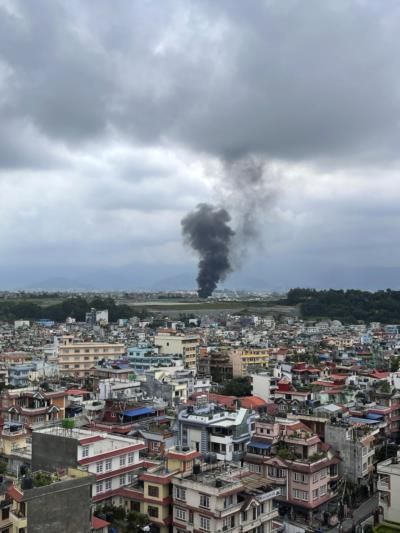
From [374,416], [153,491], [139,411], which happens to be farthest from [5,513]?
[374,416]

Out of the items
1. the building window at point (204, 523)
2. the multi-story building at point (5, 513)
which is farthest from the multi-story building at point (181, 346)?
the multi-story building at point (5, 513)

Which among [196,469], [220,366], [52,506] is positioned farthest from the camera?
[220,366]

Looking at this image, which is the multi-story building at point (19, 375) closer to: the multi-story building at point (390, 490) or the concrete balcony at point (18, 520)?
the multi-story building at point (390, 490)

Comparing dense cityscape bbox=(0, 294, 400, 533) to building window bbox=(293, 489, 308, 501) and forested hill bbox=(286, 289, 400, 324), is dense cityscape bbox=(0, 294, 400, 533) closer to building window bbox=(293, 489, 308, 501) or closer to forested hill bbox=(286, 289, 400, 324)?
building window bbox=(293, 489, 308, 501)

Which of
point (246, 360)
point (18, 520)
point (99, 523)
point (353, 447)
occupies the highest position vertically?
point (18, 520)

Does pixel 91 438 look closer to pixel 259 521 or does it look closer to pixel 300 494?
pixel 259 521

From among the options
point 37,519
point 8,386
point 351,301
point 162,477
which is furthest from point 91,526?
point 351,301

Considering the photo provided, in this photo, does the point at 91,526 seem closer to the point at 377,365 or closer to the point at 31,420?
the point at 31,420
